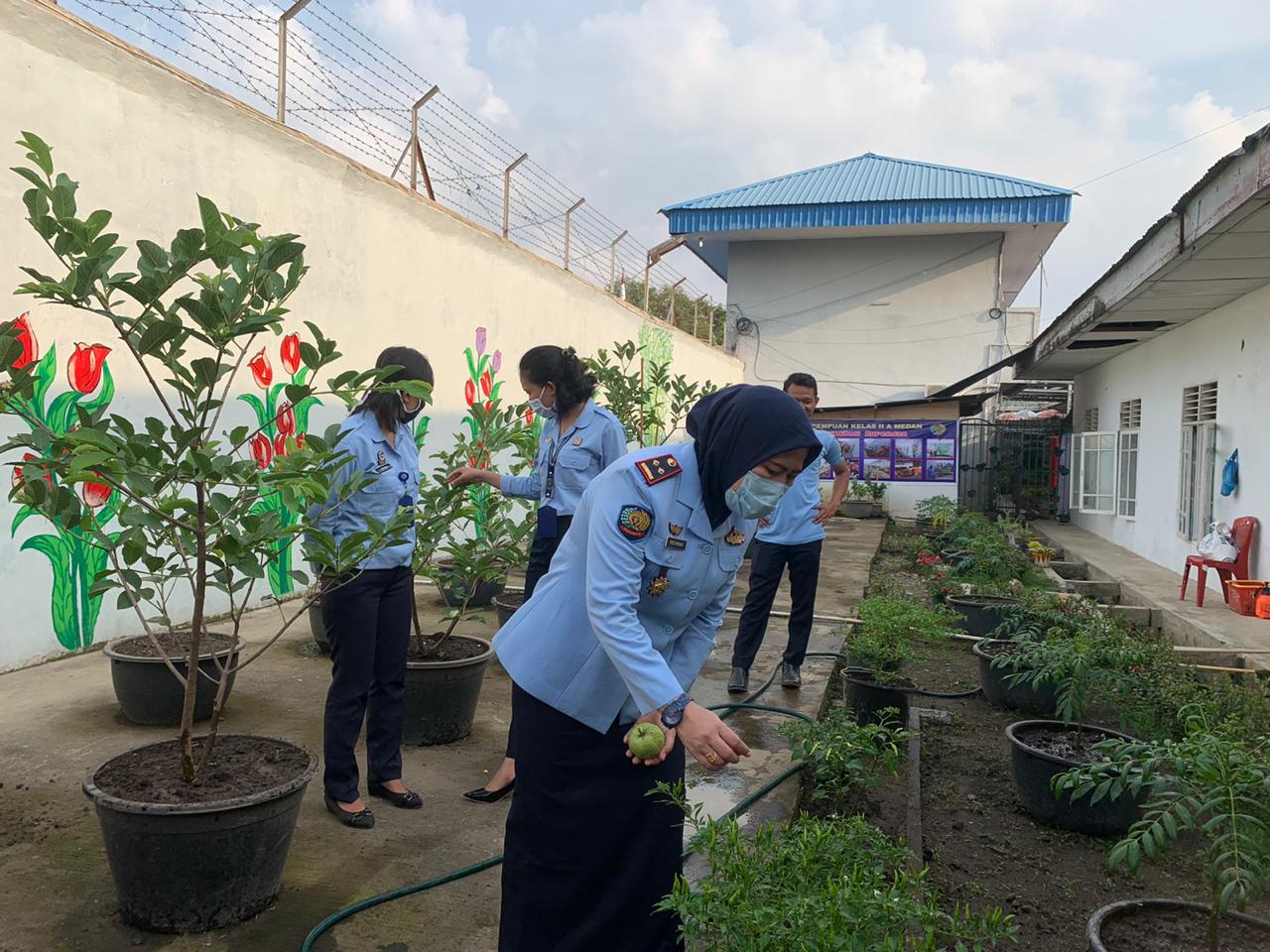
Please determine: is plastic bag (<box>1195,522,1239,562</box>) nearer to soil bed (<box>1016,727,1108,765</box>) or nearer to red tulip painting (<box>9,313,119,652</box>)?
soil bed (<box>1016,727,1108,765</box>)

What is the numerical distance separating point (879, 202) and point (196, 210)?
53.0ft

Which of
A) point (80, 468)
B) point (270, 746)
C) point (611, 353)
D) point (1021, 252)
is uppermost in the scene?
point (1021, 252)

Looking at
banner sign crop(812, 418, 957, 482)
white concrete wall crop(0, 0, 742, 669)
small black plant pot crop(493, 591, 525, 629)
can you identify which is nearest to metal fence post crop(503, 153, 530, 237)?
white concrete wall crop(0, 0, 742, 669)

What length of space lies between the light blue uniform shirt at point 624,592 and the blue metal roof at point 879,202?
18.6m

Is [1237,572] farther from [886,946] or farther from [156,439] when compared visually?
[156,439]

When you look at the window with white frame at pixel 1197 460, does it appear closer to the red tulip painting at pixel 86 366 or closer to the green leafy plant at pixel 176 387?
the green leafy plant at pixel 176 387

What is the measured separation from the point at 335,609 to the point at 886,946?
209cm

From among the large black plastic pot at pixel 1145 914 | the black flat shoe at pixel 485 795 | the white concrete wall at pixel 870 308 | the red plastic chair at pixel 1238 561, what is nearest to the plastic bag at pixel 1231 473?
the red plastic chair at pixel 1238 561

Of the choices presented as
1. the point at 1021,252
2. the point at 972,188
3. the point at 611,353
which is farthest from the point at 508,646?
the point at 1021,252

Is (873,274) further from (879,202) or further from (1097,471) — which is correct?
(1097,471)

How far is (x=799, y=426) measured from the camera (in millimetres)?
1999

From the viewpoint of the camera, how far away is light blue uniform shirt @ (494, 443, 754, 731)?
1934 mm

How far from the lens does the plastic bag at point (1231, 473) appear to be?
849 centimetres

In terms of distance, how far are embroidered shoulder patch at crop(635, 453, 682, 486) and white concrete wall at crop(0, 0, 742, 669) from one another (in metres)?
4.02
